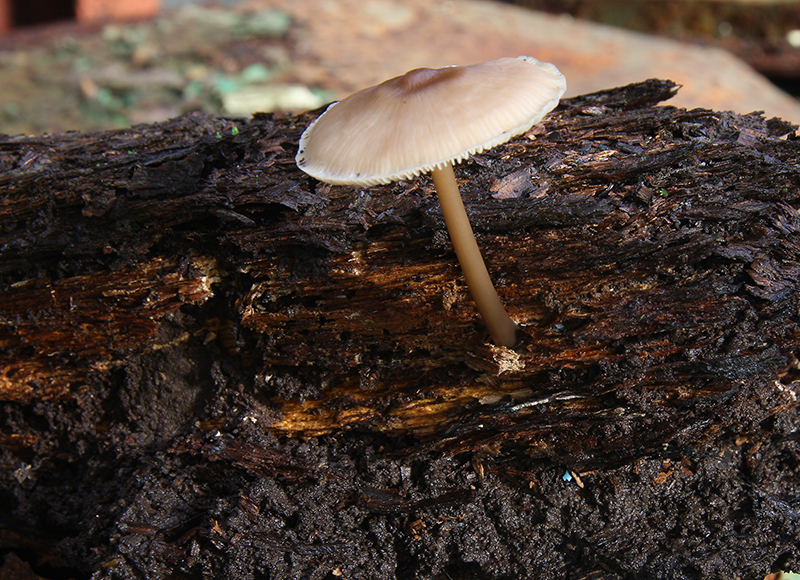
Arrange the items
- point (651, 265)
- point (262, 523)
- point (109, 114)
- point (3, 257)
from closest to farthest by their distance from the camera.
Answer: point (651, 265), point (262, 523), point (3, 257), point (109, 114)

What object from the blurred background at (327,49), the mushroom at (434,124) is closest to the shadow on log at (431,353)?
the mushroom at (434,124)

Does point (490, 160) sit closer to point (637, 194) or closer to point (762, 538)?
point (637, 194)

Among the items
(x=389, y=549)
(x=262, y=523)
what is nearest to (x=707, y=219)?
(x=389, y=549)

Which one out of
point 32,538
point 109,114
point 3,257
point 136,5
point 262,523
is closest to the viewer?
point 262,523

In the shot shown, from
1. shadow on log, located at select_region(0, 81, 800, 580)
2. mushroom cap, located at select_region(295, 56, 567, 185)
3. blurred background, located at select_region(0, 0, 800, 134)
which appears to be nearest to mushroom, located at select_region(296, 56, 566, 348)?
mushroom cap, located at select_region(295, 56, 567, 185)

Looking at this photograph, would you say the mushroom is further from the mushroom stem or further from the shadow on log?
the shadow on log

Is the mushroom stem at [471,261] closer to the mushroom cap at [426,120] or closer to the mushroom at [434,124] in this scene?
the mushroom at [434,124]

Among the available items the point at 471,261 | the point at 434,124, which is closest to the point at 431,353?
the point at 471,261
